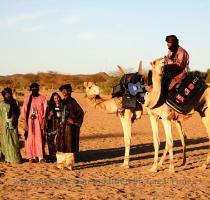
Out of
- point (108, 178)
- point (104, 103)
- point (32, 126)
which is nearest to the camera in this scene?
point (108, 178)

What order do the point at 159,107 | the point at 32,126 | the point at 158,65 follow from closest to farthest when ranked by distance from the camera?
1. the point at 158,65
2. the point at 159,107
3. the point at 32,126

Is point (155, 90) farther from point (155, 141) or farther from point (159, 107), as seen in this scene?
point (155, 141)

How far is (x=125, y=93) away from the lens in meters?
10.8

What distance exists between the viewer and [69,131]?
10586 mm

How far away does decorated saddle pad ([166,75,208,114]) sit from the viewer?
404 inches

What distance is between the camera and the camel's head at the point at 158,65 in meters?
10.0

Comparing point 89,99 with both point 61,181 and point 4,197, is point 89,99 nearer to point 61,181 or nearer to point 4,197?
point 61,181

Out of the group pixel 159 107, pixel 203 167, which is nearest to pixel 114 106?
pixel 159 107

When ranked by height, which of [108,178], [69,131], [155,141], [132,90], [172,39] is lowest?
[108,178]

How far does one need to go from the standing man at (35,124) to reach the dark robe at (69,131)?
1.06 metres

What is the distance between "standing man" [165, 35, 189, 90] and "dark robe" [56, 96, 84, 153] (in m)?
2.02

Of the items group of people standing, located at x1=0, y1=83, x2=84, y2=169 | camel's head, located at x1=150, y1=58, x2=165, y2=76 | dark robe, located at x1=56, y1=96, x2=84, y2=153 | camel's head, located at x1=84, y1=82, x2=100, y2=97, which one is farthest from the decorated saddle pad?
group of people standing, located at x1=0, y1=83, x2=84, y2=169

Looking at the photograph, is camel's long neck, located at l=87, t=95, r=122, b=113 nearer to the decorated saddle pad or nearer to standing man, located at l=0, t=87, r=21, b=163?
the decorated saddle pad

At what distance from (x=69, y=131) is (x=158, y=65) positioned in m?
2.32
